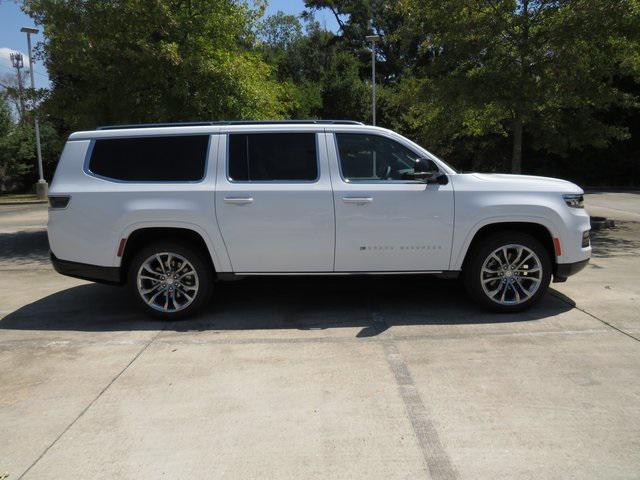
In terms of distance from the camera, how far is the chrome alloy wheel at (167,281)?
18.2 ft

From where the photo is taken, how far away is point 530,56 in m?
10.4

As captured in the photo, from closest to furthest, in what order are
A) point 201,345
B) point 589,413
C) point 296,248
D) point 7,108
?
point 589,413, point 201,345, point 296,248, point 7,108

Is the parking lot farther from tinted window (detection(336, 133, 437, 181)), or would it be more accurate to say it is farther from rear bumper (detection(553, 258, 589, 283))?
tinted window (detection(336, 133, 437, 181))

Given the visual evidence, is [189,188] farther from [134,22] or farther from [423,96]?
[423,96]

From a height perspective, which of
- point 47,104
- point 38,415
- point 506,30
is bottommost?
point 38,415

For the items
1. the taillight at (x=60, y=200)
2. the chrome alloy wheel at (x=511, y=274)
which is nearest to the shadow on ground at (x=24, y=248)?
the taillight at (x=60, y=200)

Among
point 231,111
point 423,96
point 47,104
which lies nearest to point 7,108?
point 47,104

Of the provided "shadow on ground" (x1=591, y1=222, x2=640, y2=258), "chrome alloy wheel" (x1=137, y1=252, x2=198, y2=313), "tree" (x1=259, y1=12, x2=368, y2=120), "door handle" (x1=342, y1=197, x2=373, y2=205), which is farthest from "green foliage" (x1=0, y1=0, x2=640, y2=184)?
"tree" (x1=259, y1=12, x2=368, y2=120)

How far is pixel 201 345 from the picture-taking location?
16.4 ft

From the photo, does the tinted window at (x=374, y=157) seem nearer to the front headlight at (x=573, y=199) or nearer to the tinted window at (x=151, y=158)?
the tinted window at (x=151, y=158)

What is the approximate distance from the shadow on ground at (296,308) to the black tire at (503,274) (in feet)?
0.38

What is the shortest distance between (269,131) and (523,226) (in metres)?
2.78

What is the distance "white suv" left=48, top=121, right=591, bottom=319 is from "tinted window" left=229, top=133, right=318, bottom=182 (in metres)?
0.01

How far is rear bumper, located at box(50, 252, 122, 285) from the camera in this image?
555 cm
